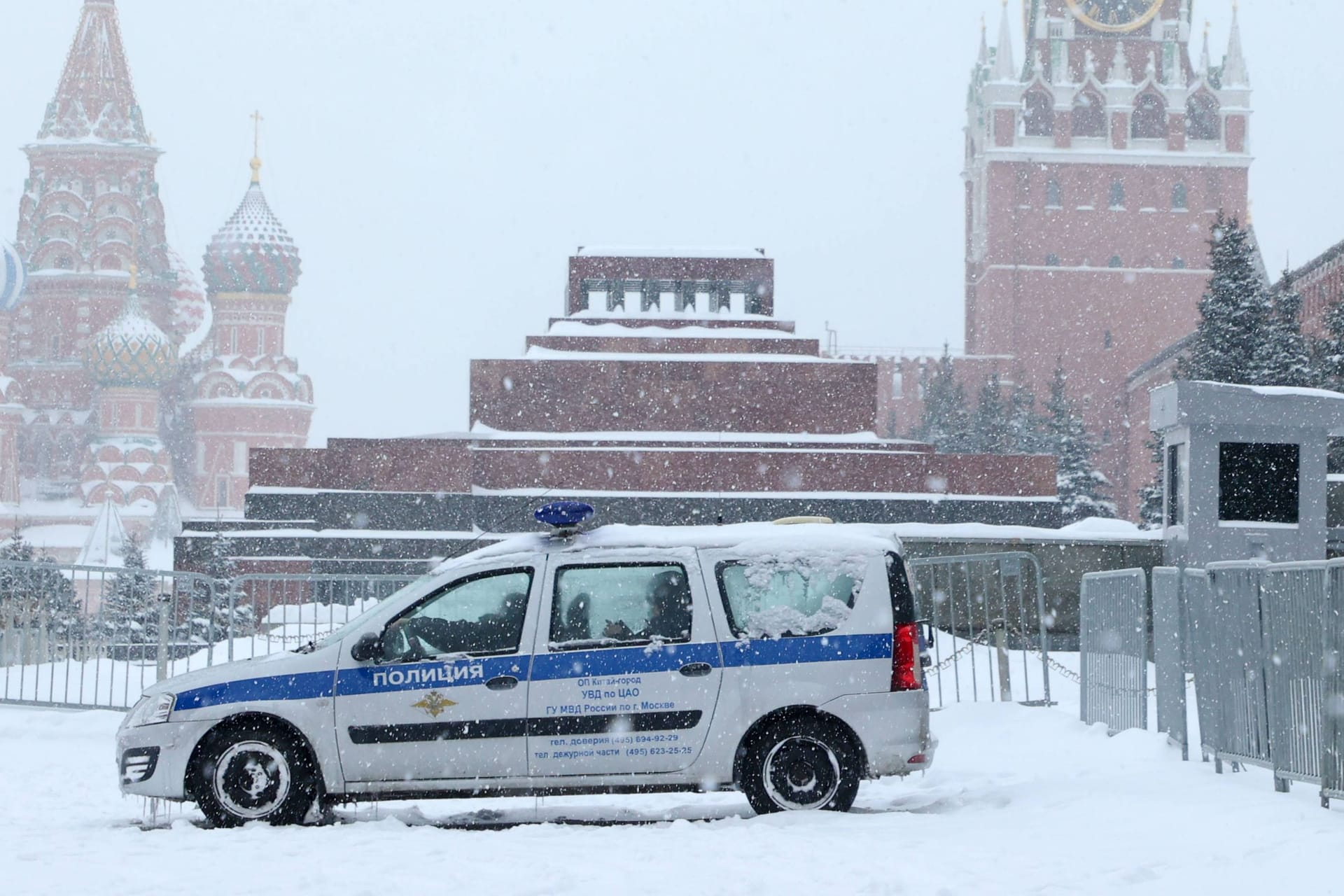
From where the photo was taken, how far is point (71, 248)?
109m

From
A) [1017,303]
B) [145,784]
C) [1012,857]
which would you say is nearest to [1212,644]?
[1012,857]

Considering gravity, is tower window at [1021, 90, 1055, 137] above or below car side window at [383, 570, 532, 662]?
above

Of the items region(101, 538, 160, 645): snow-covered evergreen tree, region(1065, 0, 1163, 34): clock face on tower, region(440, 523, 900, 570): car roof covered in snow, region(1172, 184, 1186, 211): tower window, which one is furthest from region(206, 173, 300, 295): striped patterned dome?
region(440, 523, 900, 570): car roof covered in snow

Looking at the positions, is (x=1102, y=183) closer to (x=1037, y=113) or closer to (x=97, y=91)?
(x=1037, y=113)

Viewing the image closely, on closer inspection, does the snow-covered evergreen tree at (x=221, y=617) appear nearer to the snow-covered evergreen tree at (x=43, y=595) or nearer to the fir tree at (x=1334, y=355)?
the snow-covered evergreen tree at (x=43, y=595)

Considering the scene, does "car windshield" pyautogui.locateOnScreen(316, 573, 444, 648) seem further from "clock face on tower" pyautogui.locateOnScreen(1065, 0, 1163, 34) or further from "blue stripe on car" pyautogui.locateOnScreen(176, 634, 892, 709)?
"clock face on tower" pyautogui.locateOnScreen(1065, 0, 1163, 34)

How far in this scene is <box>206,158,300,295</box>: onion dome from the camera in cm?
11206

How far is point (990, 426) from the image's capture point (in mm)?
72938

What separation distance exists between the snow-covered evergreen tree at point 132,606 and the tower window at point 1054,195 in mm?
82730

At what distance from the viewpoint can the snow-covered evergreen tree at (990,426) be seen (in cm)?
7044

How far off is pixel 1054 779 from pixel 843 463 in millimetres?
19328

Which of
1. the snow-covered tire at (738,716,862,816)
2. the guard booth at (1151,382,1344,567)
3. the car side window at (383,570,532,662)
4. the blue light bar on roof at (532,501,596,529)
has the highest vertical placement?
the guard booth at (1151,382,1344,567)

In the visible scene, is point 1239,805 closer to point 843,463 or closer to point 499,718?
point 499,718

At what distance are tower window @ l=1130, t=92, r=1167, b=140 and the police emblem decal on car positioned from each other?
302ft
